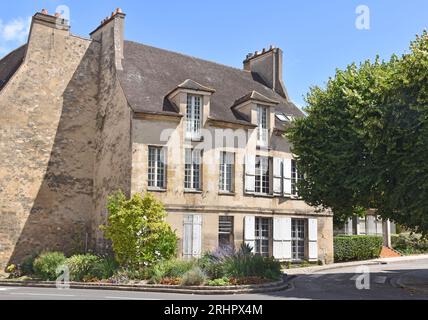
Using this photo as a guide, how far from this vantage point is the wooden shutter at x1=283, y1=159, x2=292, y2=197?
1059 inches

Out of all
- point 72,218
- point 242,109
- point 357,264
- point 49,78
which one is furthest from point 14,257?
point 357,264

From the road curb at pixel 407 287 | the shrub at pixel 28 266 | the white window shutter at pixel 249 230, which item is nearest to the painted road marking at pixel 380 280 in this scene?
the road curb at pixel 407 287

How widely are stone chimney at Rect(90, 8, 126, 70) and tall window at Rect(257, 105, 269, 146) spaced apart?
290 inches

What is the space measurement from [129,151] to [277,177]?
26.4 ft

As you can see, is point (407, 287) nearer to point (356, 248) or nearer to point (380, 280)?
point (380, 280)

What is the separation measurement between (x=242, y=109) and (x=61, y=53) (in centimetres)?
950

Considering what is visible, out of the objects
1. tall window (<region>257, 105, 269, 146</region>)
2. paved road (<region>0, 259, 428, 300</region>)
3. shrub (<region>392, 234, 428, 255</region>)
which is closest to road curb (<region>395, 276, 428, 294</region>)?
paved road (<region>0, 259, 428, 300</region>)

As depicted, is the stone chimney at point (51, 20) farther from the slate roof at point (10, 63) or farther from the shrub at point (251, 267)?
the shrub at point (251, 267)

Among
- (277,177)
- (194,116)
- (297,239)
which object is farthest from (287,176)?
(194,116)

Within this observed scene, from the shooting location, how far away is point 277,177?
26.6 metres

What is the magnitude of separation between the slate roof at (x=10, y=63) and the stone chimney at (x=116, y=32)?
416 cm

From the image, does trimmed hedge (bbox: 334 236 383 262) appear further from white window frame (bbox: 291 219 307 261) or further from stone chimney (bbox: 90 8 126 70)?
stone chimney (bbox: 90 8 126 70)
